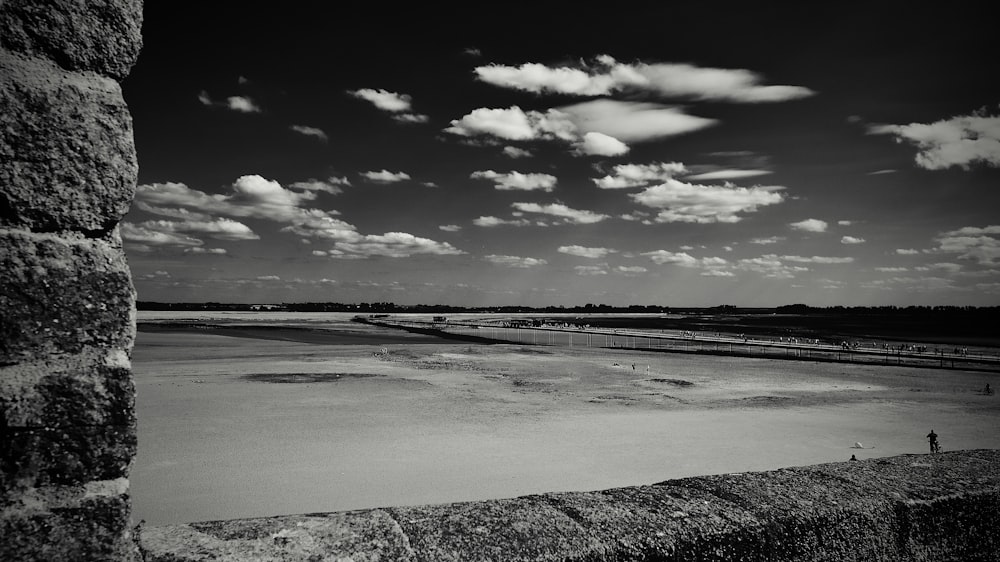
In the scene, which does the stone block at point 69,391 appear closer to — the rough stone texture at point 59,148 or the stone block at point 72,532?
the stone block at point 72,532

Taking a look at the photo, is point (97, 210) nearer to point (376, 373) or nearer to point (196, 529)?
point (196, 529)

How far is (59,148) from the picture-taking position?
125cm

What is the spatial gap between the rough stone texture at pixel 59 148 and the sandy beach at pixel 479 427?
8503mm

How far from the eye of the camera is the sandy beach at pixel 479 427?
10.0 m

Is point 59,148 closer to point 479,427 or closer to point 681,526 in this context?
point 681,526

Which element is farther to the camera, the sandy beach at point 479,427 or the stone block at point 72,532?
the sandy beach at point 479,427

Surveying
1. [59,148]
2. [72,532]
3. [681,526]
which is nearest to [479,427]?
[681,526]

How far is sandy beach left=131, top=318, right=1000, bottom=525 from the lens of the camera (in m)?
10.0

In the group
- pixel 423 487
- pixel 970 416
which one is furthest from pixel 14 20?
pixel 970 416

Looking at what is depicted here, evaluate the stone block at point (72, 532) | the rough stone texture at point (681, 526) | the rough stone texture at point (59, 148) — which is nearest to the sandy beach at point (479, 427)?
the rough stone texture at point (681, 526)

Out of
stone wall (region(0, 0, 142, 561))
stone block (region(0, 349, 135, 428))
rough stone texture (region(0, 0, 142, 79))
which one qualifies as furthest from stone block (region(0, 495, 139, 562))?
rough stone texture (region(0, 0, 142, 79))

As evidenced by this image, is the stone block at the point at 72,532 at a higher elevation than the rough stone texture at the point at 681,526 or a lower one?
higher

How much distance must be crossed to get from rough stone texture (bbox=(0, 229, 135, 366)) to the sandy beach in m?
8.39

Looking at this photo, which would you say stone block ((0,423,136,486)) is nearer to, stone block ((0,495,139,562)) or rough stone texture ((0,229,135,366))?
stone block ((0,495,139,562))
